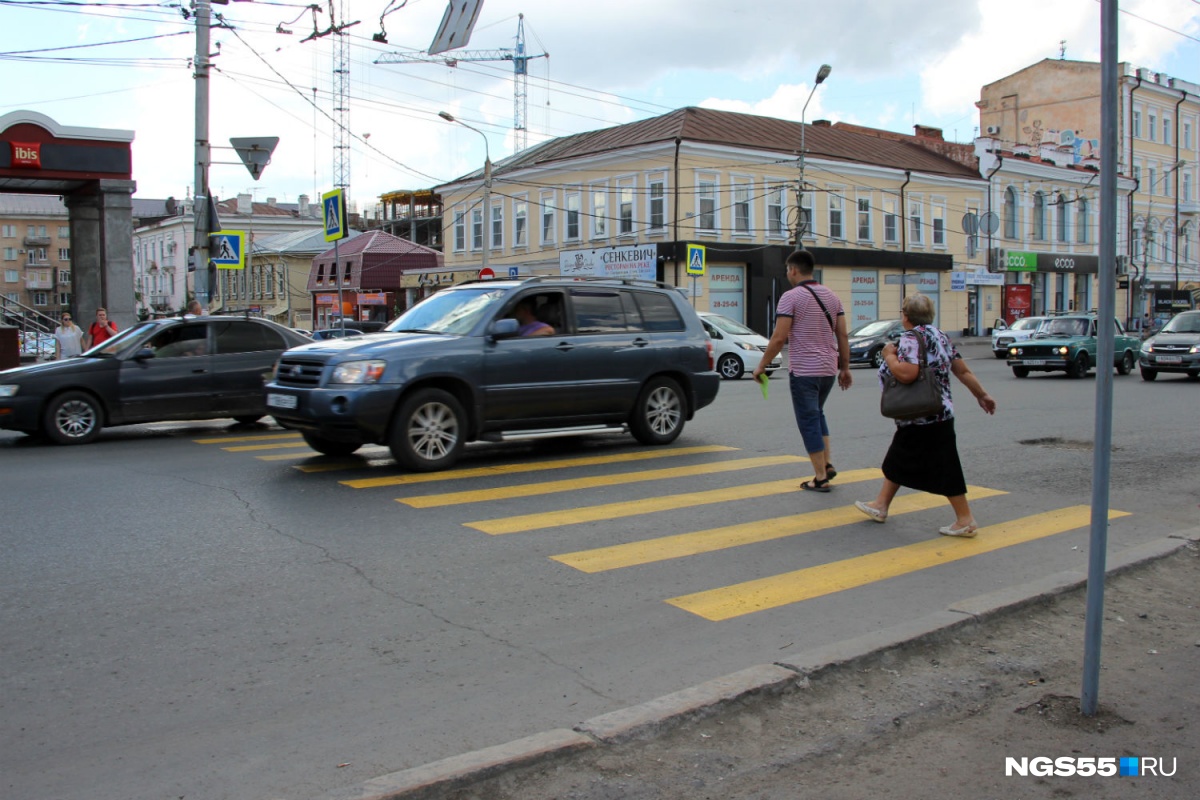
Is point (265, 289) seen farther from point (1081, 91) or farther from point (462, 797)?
point (462, 797)

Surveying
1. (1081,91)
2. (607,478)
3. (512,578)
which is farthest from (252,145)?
(1081,91)

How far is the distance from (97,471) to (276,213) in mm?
89570

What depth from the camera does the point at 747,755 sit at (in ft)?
12.2

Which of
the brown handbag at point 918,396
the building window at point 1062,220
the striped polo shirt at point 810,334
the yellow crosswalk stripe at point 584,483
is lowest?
the yellow crosswalk stripe at point 584,483

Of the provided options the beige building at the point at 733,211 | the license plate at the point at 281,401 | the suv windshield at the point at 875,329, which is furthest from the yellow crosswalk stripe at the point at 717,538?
the beige building at the point at 733,211

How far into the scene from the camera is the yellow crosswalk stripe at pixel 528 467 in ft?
28.7

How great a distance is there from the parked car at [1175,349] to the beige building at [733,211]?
48.7 ft

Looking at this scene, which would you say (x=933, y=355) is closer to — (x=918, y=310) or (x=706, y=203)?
(x=918, y=310)

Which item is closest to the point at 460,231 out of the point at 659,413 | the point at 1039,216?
the point at 1039,216

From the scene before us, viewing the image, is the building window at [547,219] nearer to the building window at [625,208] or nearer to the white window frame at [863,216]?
the building window at [625,208]

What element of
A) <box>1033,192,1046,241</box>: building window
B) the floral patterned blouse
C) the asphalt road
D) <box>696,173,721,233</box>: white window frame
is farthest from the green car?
<box>1033,192,1046,241</box>: building window

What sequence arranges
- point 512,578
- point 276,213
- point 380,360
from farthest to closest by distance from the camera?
1. point 276,213
2. point 380,360
3. point 512,578

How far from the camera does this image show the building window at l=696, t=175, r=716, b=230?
128 feet

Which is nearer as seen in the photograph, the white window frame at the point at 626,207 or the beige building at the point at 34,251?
the white window frame at the point at 626,207
